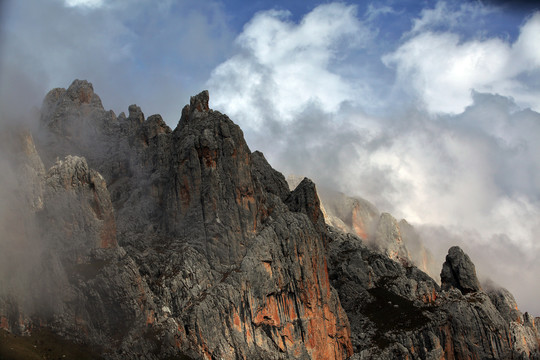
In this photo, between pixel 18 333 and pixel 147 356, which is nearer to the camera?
pixel 18 333

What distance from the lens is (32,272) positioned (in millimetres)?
190750

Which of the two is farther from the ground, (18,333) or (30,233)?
(30,233)

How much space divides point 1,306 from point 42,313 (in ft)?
38.6

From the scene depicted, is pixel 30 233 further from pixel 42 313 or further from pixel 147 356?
pixel 147 356

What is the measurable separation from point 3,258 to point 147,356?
45.6m

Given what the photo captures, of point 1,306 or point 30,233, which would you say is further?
point 30,233

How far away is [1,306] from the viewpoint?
181m

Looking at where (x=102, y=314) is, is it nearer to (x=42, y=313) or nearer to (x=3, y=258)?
(x=42, y=313)

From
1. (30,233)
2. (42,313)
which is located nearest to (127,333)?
(42,313)

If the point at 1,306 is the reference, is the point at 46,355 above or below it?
below

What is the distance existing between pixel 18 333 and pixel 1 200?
36609 millimetres

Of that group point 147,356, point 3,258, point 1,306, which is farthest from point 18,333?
point 147,356

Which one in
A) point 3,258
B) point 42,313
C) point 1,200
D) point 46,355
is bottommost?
point 46,355

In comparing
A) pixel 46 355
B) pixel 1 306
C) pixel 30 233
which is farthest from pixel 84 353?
pixel 30 233
